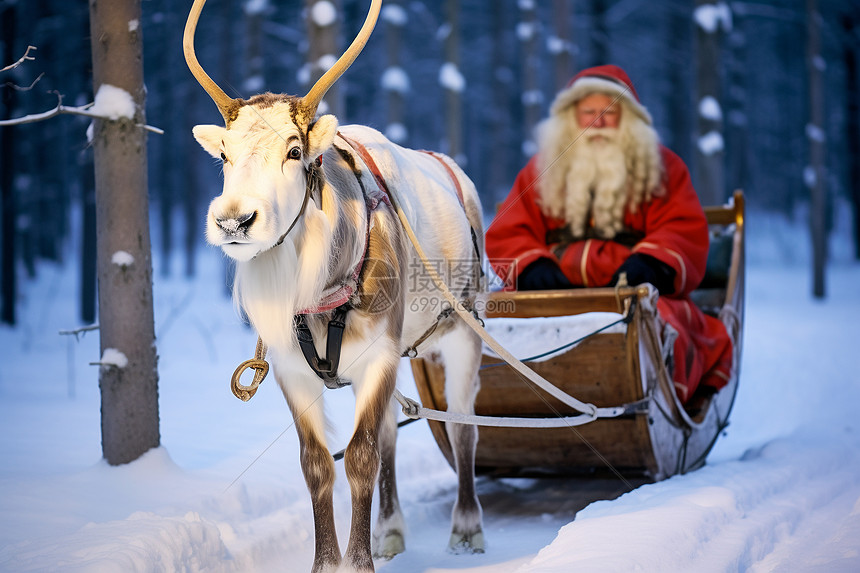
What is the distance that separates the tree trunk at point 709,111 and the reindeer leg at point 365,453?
6.99 metres

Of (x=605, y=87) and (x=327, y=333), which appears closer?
(x=327, y=333)

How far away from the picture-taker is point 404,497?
421 cm

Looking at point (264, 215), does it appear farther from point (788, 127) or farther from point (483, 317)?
point (788, 127)

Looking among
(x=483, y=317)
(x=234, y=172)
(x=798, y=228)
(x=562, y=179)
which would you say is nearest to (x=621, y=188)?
(x=562, y=179)

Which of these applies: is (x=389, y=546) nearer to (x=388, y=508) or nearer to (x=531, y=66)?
(x=388, y=508)

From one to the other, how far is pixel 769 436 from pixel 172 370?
553 centimetres

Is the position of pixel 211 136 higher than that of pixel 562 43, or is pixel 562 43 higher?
pixel 562 43

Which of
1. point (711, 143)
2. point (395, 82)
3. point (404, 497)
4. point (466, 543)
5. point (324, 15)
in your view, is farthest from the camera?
point (395, 82)

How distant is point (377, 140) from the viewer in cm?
317

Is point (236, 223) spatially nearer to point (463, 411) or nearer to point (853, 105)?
point (463, 411)

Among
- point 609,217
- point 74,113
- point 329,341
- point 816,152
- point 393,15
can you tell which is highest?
point 393,15

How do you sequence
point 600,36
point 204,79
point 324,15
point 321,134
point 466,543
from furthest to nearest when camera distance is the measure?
1. point 600,36
2. point 324,15
3. point 466,543
4. point 204,79
5. point 321,134

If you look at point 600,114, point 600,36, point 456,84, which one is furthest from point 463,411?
point 600,36

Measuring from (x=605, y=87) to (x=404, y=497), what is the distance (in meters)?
2.76
